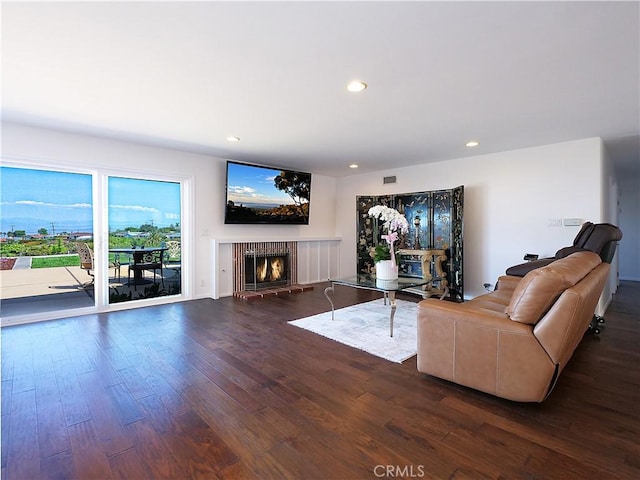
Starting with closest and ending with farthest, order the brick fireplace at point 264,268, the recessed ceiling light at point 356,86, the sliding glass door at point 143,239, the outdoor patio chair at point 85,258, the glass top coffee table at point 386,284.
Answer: the recessed ceiling light at point 356,86 < the glass top coffee table at point 386,284 < the outdoor patio chair at point 85,258 < the sliding glass door at point 143,239 < the brick fireplace at point 264,268

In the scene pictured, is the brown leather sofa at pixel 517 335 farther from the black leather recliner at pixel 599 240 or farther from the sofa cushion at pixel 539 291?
the black leather recliner at pixel 599 240

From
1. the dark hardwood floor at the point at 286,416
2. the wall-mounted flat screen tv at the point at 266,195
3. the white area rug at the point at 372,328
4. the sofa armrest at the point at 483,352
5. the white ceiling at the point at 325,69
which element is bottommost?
the dark hardwood floor at the point at 286,416

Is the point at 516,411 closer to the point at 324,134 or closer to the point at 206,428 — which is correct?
the point at 206,428

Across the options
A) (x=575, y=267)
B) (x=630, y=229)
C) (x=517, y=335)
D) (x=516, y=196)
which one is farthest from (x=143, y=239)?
(x=630, y=229)

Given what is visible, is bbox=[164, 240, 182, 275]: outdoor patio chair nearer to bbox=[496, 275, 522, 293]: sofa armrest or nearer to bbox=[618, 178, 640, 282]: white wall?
bbox=[496, 275, 522, 293]: sofa armrest

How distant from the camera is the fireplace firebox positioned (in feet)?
19.3

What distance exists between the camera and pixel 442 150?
16.2 feet

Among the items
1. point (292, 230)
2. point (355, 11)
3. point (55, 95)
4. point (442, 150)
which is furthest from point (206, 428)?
point (292, 230)

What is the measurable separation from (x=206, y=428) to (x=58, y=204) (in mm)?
4011

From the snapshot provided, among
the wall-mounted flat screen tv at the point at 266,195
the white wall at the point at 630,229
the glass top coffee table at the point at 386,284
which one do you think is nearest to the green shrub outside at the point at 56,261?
the wall-mounted flat screen tv at the point at 266,195

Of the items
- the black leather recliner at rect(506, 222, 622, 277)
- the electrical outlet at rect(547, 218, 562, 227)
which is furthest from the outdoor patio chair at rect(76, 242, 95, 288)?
the electrical outlet at rect(547, 218, 562, 227)

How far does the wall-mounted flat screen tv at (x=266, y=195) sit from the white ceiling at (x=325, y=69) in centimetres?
138

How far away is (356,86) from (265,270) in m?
4.11

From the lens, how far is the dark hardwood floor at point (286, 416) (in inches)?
62.7
